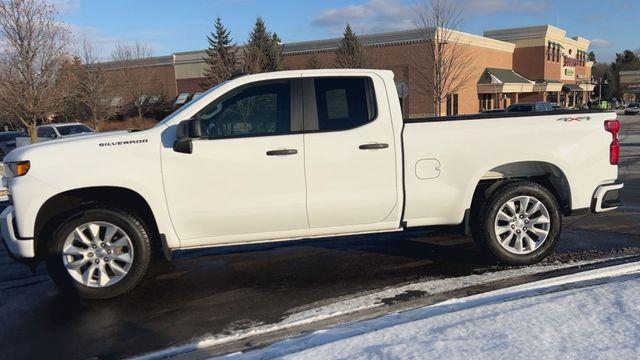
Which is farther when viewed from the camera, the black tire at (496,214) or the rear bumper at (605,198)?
the rear bumper at (605,198)

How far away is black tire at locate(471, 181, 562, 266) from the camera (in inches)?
214

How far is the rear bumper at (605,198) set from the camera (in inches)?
220

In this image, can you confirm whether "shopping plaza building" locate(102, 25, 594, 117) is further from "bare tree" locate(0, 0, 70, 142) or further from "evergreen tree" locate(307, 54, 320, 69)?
"bare tree" locate(0, 0, 70, 142)

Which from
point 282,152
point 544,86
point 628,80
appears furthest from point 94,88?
point 628,80

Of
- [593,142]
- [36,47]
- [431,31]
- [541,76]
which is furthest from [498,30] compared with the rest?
[593,142]

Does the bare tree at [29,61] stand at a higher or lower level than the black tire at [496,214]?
higher

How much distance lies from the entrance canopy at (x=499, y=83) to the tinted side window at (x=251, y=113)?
47039 mm

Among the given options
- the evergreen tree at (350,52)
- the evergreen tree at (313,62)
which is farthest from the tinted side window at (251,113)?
the evergreen tree at (313,62)

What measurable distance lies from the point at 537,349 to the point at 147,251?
11.4ft

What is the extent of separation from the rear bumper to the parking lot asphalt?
541 mm

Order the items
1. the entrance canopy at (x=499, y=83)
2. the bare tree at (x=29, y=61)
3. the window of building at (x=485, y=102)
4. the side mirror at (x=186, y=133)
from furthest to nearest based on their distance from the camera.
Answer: the window of building at (x=485, y=102) < the entrance canopy at (x=499, y=83) < the bare tree at (x=29, y=61) < the side mirror at (x=186, y=133)

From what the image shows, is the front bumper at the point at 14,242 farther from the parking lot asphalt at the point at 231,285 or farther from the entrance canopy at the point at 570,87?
the entrance canopy at the point at 570,87

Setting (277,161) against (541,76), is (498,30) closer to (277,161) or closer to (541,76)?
(541,76)

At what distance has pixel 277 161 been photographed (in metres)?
4.97
